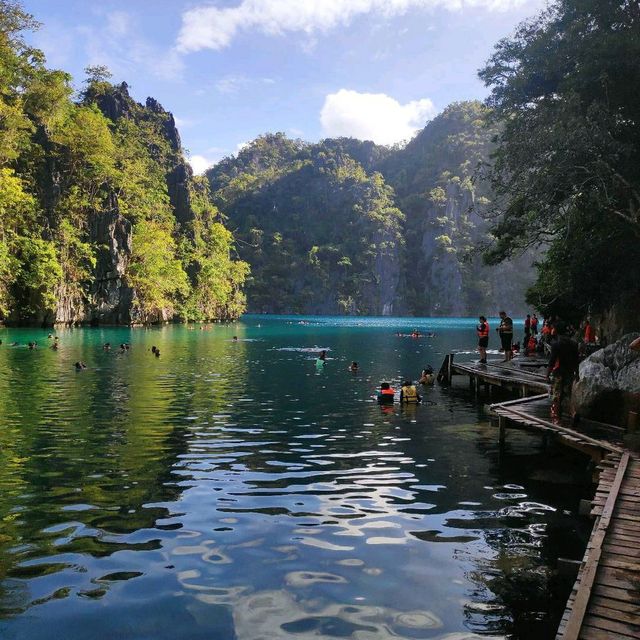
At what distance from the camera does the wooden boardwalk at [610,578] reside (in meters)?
4.81

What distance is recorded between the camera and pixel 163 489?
10.3m

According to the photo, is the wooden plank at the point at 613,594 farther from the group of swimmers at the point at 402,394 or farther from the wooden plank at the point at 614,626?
the group of swimmers at the point at 402,394

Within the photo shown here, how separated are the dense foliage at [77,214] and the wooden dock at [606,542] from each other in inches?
2257

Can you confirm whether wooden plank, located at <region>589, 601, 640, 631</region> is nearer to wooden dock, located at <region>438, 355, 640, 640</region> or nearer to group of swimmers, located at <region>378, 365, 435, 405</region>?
wooden dock, located at <region>438, 355, 640, 640</region>

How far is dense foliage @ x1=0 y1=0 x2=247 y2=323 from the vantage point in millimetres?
62969

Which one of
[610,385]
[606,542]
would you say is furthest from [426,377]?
[606,542]

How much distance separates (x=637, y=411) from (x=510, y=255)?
19.2 metres

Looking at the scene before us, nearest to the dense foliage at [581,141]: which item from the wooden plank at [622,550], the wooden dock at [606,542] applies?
the wooden dock at [606,542]

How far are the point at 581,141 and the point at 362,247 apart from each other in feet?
544

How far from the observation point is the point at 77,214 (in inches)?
2916

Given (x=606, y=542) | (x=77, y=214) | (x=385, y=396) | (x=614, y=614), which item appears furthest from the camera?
(x=77, y=214)

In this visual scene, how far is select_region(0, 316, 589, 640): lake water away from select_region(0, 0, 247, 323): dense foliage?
50.3m

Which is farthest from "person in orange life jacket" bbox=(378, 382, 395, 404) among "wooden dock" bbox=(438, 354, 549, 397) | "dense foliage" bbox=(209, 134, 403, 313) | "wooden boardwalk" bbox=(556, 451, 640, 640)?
"dense foliage" bbox=(209, 134, 403, 313)

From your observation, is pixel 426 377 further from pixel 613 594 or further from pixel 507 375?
pixel 613 594
